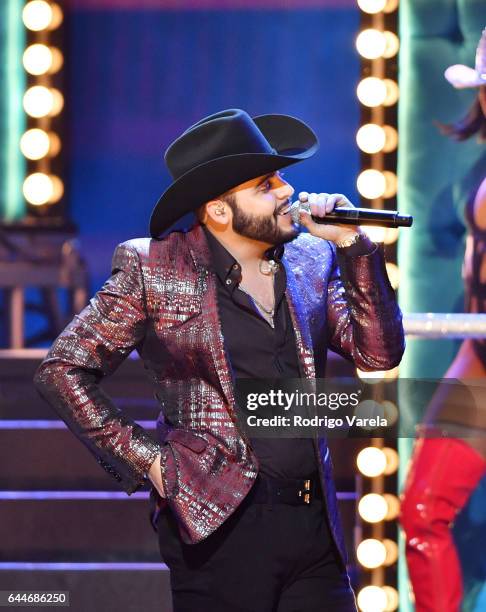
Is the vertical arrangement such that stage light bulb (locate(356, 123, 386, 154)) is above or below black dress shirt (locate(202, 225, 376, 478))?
above

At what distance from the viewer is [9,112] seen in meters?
3.96

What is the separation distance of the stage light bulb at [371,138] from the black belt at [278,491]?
4.33 ft

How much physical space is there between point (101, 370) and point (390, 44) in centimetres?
147

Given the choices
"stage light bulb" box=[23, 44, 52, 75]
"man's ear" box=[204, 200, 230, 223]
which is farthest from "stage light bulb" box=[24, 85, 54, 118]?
"man's ear" box=[204, 200, 230, 223]

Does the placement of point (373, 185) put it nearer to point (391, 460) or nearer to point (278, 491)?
point (391, 460)

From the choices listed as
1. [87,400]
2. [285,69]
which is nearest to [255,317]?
[87,400]

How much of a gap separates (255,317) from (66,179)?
2.29 metres

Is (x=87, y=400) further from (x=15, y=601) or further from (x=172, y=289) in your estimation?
(x=15, y=601)

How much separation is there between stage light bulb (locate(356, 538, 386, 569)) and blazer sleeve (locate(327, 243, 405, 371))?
1.04m

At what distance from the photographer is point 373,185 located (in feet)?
9.76

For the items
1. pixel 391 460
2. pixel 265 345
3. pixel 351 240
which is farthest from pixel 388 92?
pixel 265 345

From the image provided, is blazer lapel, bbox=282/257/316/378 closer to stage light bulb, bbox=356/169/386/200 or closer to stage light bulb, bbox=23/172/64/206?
stage light bulb, bbox=356/169/386/200

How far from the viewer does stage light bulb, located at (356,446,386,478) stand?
9.70ft

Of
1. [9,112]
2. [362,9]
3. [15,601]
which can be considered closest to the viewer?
[15,601]
